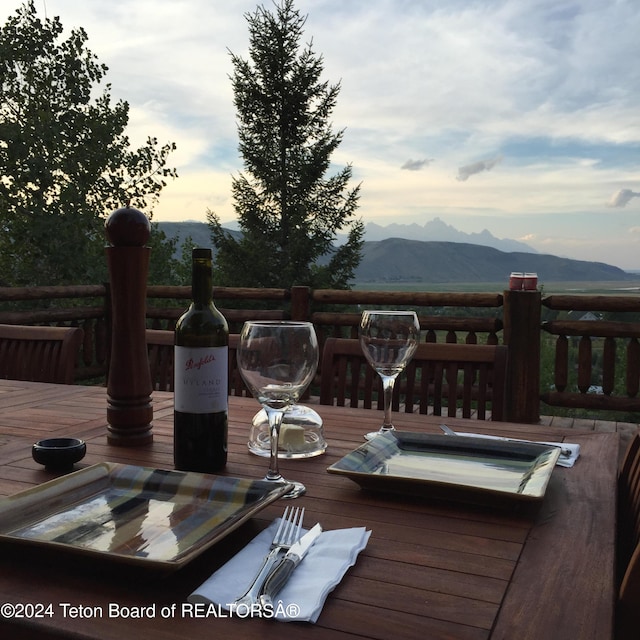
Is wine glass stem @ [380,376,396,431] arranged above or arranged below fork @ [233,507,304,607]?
above

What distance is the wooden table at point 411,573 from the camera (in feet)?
1.87

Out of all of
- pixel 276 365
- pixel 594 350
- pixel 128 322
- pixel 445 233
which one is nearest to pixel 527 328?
pixel 594 350

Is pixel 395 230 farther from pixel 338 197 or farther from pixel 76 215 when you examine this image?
pixel 76 215

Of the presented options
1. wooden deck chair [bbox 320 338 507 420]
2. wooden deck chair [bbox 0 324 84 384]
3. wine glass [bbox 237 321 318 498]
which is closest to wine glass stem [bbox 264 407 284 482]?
wine glass [bbox 237 321 318 498]

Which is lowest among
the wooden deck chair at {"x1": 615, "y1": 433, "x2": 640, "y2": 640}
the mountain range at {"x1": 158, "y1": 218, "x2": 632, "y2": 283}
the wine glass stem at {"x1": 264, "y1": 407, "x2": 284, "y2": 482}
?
the wooden deck chair at {"x1": 615, "y1": 433, "x2": 640, "y2": 640}

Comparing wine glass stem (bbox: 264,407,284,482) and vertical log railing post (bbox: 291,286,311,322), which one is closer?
wine glass stem (bbox: 264,407,284,482)

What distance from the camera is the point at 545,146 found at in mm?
35219

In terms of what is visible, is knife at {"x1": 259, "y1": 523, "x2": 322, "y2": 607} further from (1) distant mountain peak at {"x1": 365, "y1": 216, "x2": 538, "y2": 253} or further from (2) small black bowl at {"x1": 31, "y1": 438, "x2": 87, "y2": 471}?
(1) distant mountain peak at {"x1": 365, "y1": 216, "x2": 538, "y2": 253}

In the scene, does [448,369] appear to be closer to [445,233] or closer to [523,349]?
[523,349]

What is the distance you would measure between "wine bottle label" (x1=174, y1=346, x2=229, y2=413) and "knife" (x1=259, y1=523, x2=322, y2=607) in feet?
0.93

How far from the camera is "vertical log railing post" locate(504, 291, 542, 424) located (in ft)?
13.0

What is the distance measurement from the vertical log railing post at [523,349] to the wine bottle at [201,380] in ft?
10.6

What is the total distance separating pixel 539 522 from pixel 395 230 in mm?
80991

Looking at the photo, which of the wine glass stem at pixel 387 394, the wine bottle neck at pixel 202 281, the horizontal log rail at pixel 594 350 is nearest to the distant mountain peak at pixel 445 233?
the horizontal log rail at pixel 594 350
